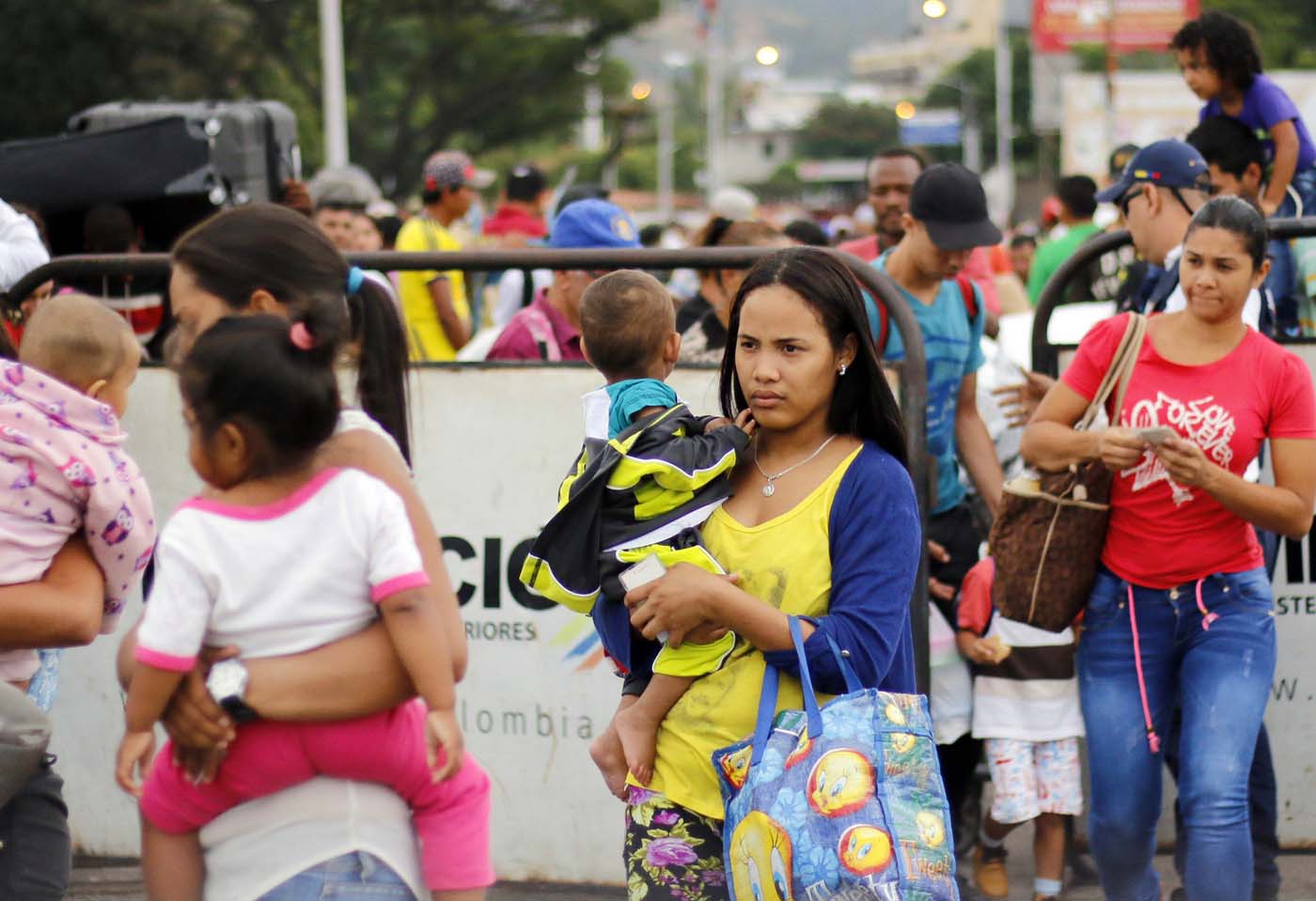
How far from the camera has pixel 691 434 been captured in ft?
11.1

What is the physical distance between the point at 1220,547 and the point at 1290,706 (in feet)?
4.20

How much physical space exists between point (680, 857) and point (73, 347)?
1659 mm

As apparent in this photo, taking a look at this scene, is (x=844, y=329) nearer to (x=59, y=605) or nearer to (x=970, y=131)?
(x=59, y=605)

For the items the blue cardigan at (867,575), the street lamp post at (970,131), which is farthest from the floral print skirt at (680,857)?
the street lamp post at (970,131)

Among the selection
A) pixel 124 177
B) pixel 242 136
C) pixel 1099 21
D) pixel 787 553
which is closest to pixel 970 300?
pixel 787 553

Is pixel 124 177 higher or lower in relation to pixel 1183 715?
higher

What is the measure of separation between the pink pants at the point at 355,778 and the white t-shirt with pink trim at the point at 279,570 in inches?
6.0

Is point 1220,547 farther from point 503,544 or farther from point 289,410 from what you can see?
point 289,410

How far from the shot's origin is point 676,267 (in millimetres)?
5312

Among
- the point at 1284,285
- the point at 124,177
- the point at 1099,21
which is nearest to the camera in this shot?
the point at 1284,285

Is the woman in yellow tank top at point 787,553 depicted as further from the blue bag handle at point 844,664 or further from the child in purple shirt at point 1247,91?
the child in purple shirt at point 1247,91

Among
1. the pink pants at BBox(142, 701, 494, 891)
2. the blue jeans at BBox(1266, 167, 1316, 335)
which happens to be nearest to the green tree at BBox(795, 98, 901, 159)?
the blue jeans at BBox(1266, 167, 1316, 335)

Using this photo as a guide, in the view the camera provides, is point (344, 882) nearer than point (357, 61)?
Yes

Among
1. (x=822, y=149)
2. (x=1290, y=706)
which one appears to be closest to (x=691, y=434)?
(x=1290, y=706)
